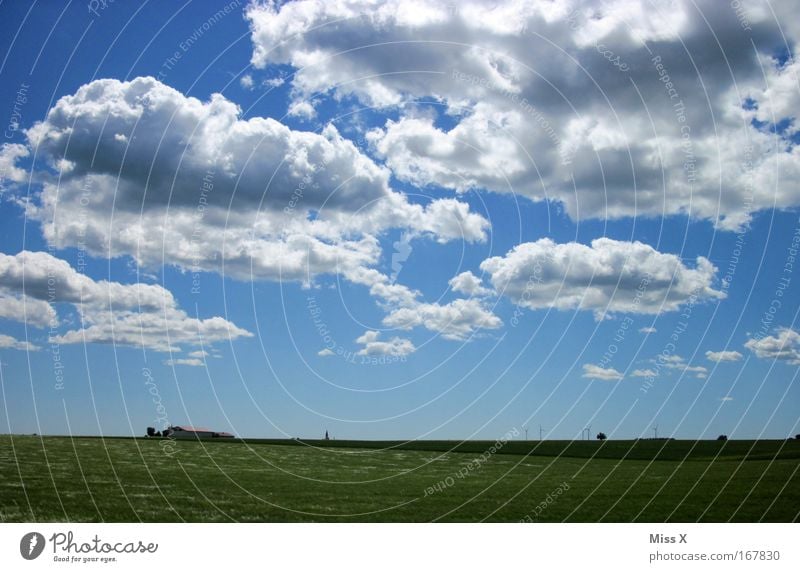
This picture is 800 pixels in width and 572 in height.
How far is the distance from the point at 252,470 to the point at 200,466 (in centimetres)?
339

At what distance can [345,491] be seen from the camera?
36.2 meters

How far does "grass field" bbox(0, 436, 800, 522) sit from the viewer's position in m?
28.0

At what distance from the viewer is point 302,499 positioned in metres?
32.2

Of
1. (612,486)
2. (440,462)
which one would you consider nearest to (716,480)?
(612,486)

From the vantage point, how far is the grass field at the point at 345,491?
2802 cm
